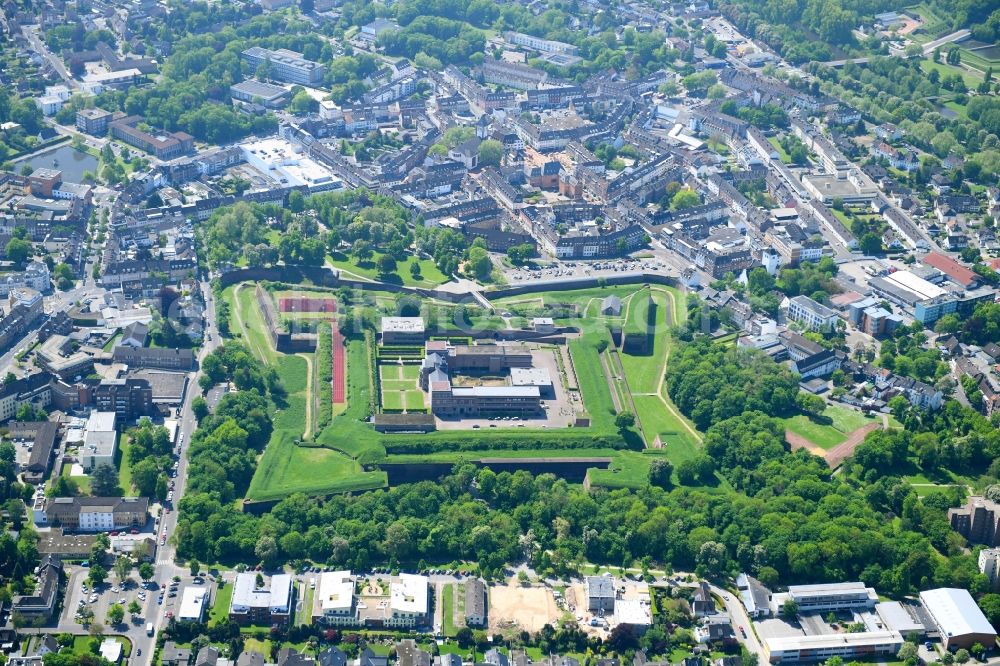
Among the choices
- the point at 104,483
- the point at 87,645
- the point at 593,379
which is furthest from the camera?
the point at 593,379

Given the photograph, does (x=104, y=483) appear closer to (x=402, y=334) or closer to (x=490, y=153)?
(x=402, y=334)

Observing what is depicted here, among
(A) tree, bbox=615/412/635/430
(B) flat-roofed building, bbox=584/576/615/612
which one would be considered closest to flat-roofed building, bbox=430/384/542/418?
(A) tree, bbox=615/412/635/430

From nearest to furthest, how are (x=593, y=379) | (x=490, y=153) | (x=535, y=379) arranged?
(x=535, y=379) → (x=593, y=379) → (x=490, y=153)

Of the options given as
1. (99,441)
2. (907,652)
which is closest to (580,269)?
(99,441)

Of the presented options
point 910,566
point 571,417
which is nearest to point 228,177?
point 571,417

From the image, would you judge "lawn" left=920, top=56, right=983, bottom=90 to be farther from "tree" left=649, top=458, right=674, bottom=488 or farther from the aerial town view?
"tree" left=649, top=458, right=674, bottom=488

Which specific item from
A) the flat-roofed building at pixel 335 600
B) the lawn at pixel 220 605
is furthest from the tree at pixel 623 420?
the lawn at pixel 220 605

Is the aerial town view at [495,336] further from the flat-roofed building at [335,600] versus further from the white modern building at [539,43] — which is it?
the white modern building at [539,43]
